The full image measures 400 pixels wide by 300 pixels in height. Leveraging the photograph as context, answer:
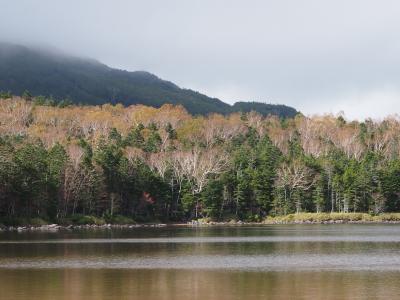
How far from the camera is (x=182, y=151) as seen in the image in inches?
5221

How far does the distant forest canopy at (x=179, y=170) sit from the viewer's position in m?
103

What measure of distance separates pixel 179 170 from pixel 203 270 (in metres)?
83.4

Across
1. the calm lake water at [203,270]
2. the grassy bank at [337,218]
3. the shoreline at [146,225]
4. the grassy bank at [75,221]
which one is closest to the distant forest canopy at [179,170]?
the grassy bank at [75,221]

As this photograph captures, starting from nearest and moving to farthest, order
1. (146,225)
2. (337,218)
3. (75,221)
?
(75,221) < (146,225) < (337,218)

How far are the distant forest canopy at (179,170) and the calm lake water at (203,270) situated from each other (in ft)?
127

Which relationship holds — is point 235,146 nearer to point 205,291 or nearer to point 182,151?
point 182,151

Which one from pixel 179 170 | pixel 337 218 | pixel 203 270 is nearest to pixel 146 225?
pixel 179 170

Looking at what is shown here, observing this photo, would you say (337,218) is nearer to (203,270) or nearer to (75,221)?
(75,221)

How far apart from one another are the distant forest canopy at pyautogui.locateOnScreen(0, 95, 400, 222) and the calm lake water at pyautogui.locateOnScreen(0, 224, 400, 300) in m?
38.6

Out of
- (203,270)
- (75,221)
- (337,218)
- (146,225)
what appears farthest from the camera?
(337,218)

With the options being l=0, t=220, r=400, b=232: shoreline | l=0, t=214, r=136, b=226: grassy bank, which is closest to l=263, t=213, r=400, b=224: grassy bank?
l=0, t=220, r=400, b=232: shoreline

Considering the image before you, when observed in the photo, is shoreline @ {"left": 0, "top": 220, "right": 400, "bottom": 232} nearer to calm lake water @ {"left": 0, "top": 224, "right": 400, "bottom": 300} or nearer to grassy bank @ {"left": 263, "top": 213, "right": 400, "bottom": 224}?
grassy bank @ {"left": 263, "top": 213, "right": 400, "bottom": 224}

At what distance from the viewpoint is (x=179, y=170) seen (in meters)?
124

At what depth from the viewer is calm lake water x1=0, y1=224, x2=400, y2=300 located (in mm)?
32125
